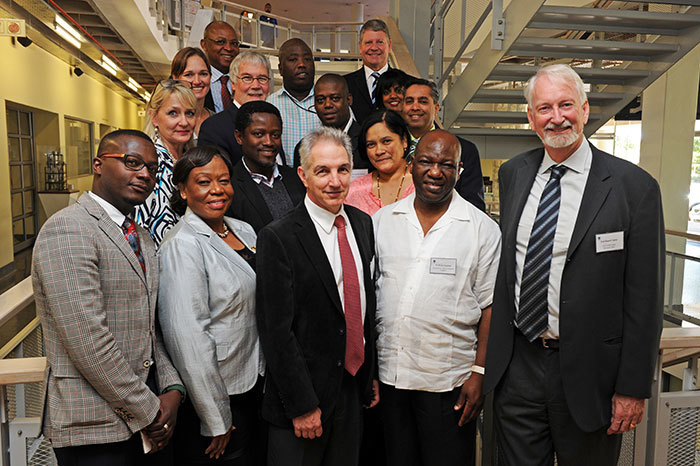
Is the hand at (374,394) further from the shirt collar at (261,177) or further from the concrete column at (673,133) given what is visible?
the concrete column at (673,133)

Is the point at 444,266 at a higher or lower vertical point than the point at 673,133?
lower

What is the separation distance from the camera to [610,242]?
1.81 meters

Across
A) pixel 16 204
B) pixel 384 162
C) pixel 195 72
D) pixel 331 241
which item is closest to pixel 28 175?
pixel 16 204

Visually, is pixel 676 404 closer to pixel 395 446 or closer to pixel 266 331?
pixel 395 446

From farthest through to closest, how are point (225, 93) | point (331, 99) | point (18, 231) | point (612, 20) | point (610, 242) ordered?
point (18, 231) < point (612, 20) < point (225, 93) < point (331, 99) < point (610, 242)

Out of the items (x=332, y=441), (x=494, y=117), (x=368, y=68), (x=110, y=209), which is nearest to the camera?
(x=110, y=209)

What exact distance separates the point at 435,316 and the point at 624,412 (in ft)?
2.32

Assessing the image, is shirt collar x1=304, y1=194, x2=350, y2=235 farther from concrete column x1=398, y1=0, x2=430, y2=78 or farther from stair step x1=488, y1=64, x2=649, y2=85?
concrete column x1=398, y1=0, x2=430, y2=78

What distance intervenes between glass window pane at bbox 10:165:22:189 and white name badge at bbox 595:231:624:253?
405 inches

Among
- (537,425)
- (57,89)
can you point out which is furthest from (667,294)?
(57,89)

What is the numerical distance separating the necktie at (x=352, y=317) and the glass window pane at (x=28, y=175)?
34.1ft

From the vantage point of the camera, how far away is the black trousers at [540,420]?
6.23 ft

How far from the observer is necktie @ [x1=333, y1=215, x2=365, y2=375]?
2027mm

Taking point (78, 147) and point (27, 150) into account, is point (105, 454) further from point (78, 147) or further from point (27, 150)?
point (78, 147)
